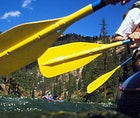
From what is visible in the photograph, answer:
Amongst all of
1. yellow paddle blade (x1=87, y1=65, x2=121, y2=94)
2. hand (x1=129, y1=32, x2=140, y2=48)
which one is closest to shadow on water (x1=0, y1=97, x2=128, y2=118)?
yellow paddle blade (x1=87, y1=65, x2=121, y2=94)

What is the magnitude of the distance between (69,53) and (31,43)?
2444mm

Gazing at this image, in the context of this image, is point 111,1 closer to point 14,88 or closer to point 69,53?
point 69,53

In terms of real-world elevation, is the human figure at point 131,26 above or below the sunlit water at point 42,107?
above

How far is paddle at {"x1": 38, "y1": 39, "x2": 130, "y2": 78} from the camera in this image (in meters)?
9.16

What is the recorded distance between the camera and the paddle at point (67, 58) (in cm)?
916

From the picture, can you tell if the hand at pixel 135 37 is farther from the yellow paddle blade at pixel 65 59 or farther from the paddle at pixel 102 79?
the paddle at pixel 102 79

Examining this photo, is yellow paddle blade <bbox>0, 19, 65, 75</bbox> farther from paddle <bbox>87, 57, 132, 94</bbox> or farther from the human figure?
paddle <bbox>87, 57, 132, 94</bbox>

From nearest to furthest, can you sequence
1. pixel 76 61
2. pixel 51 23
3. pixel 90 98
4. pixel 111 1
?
pixel 111 1
pixel 51 23
pixel 76 61
pixel 90 98

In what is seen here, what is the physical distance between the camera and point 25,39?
23.7ft

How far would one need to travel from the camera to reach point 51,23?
280 inches

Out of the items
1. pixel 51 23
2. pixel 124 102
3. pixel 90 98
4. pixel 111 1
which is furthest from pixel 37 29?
pixel 90 98

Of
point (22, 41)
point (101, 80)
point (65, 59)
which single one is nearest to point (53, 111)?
point (65, 59)

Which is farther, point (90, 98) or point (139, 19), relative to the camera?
point (90, 98)

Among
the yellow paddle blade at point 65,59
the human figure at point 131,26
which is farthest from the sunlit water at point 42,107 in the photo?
the human figure at point 131,26
